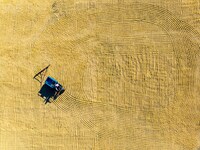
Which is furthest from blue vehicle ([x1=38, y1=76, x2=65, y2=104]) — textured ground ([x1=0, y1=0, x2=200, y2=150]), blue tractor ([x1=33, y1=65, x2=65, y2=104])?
textured ground ([x1=0, y1=0, x2=200, y2=150])

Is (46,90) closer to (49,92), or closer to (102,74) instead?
(49,92)

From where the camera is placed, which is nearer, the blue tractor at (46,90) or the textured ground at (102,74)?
the textured ground at (102,74)

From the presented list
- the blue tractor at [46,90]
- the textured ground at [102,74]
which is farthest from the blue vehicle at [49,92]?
the textured ground at [102,74]

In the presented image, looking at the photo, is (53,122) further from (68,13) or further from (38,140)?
(68,13)

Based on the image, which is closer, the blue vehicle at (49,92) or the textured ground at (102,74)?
the textured ground at (102,74)

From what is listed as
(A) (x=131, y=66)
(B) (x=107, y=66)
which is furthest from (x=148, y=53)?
(B) (x=107, y=66)

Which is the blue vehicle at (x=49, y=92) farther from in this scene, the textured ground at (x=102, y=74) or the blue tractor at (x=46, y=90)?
the textured ground at (x=102, y=74)

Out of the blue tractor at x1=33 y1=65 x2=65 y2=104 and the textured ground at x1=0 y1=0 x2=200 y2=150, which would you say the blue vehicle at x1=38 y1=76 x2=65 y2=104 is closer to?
the blue tractor at x1=33 y1=65 x2=65 y2=104

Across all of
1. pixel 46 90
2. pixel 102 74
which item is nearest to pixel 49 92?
pixel 46 90
